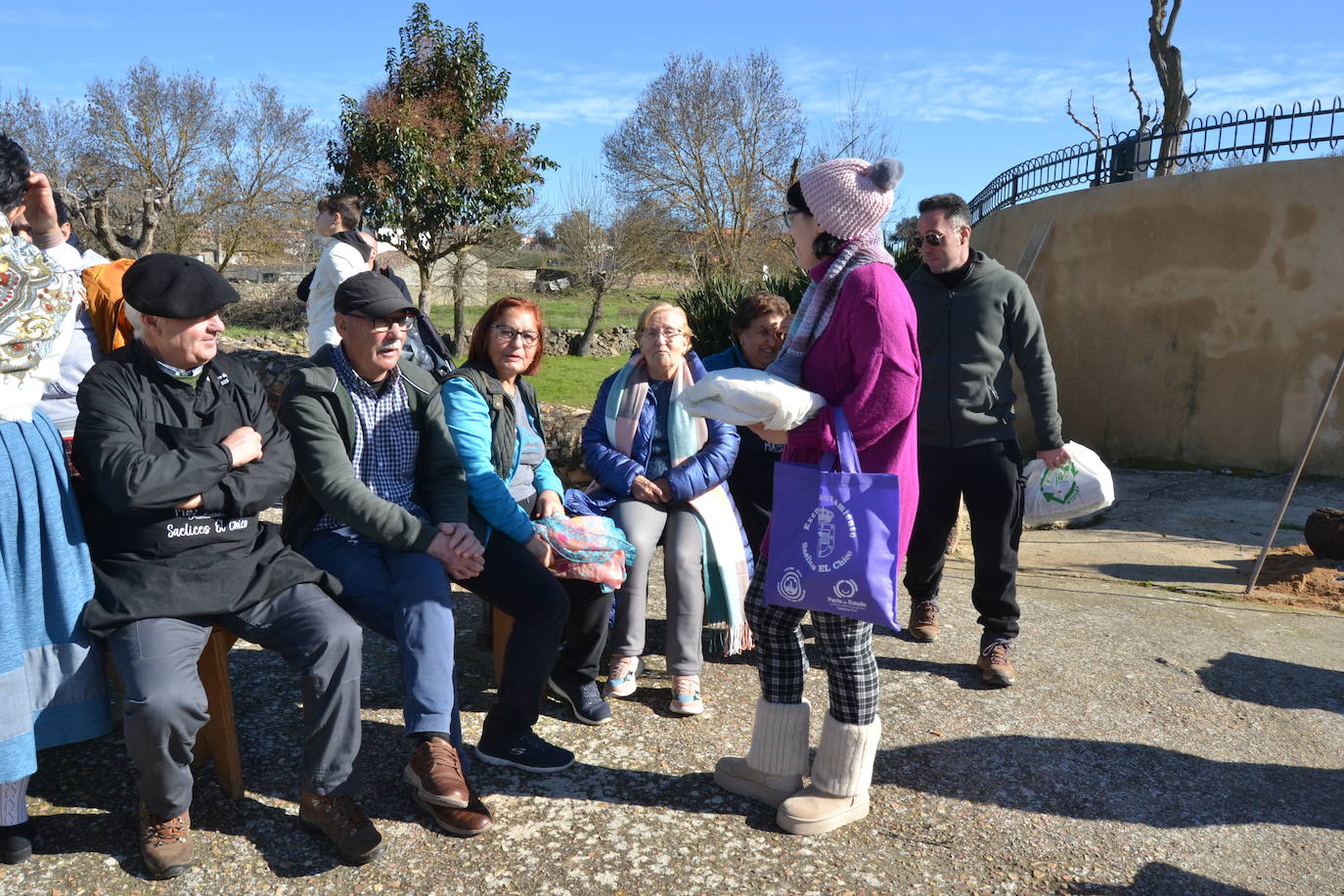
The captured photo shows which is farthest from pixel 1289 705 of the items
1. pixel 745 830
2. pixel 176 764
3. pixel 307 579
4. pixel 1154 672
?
pixel 176 764

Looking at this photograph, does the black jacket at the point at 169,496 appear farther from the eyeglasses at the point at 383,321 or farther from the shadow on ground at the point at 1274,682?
the shadow on ground at the point at 1274,682

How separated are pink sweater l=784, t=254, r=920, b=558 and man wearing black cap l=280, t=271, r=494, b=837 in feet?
3.83

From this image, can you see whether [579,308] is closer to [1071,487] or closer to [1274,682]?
[1071,487]

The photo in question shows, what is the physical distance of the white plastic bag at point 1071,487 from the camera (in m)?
4.31

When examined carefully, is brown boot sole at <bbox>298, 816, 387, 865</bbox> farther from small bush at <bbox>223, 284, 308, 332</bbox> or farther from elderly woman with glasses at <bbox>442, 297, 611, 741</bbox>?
small bush at <bbox>223, 284, 308, 332</bbox>

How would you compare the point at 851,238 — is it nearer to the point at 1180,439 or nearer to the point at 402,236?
the point at 1180,439

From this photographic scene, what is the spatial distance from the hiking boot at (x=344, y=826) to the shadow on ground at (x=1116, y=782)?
154 cm

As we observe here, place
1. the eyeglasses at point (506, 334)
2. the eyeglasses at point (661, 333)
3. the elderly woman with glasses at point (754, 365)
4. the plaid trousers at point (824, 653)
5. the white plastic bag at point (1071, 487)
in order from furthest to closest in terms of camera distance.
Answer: the white plastic bag at point (1071, 487), the elderly woman with glasses at point (754, 365), the eyeglasses at point (661, 333), the eyeglasses at point (506, 334), the plaid trousers at point (824, 653)

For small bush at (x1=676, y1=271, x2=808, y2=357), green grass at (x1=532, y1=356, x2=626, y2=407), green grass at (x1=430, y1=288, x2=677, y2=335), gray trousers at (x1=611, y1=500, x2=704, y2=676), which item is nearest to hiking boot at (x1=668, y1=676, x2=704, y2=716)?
gray trousers at (x1=611, y1=500, x2=704, y2=676)

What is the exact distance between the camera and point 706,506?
387 centimetres

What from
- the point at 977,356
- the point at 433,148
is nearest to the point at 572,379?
the point at 433,148

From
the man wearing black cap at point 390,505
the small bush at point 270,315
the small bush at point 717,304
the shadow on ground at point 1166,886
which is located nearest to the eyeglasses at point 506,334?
the man wearing black cap at point 390,505

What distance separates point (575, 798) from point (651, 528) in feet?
3.68

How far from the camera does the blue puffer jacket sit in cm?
385
